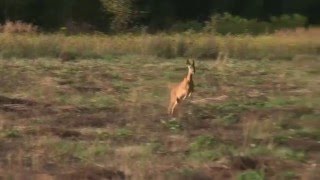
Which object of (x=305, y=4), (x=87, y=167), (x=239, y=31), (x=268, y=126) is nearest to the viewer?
(x=87, y=167)

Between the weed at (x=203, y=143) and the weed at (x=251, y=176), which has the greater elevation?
the weed at (x=251, y=176)

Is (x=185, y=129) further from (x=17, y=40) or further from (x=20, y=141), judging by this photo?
(x=17, y=40)

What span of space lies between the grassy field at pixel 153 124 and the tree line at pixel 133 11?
11614 mm

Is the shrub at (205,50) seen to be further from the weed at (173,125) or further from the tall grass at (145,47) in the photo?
the weed at (173,125)

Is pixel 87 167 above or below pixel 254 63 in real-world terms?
above

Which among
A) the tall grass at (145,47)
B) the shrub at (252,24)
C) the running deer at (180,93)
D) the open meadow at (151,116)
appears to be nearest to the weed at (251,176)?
the open meadow at (151,116)

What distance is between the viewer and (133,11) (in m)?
28.8

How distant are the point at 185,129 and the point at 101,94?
10.9ft

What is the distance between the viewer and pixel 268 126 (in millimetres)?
8805

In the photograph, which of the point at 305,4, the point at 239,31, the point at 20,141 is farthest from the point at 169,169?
the point at 305,4

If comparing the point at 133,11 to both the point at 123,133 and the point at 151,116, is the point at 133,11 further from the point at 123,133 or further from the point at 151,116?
the point at 123,133

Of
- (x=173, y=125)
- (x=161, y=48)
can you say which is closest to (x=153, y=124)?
(x=173, y=125)

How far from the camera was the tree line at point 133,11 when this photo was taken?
27906 millimetres

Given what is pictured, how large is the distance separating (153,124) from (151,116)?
58 centimetres
